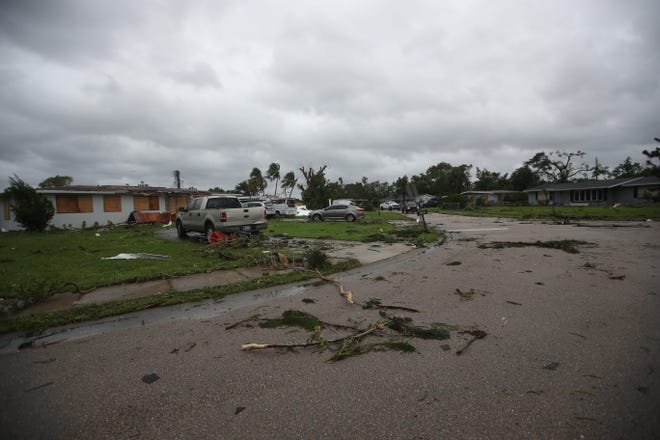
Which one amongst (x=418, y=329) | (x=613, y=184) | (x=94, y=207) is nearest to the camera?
(x=418, y=329)

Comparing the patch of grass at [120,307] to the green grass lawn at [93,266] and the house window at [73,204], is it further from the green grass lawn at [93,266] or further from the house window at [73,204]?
the house window at [73,204]

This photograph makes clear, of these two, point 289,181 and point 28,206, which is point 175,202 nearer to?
point 28,206

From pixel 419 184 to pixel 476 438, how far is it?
311 ft

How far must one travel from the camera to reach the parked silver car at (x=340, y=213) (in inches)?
971

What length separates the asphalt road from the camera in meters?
2.25

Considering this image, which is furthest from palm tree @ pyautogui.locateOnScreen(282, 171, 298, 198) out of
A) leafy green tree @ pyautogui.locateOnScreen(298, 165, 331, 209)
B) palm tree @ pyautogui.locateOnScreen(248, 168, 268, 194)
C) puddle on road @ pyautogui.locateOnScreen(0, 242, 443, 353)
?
puddle on road @ pyautogui.locateOnScreen(0, 242, 443, 353)

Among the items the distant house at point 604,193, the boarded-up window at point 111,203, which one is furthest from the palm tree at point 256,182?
the distant house at point 604,193

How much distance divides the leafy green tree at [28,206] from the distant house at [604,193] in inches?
2188

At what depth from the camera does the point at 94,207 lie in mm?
23625

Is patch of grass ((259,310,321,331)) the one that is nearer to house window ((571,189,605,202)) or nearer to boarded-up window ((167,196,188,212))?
boarded-up window ((167,196,188,212))

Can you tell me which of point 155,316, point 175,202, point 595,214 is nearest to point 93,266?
point 155,316

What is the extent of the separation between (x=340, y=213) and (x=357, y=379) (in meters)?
22.5

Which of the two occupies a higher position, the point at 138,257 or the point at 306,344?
the point at 138,257

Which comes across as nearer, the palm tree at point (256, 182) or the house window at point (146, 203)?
the house window at point (146, 203)
